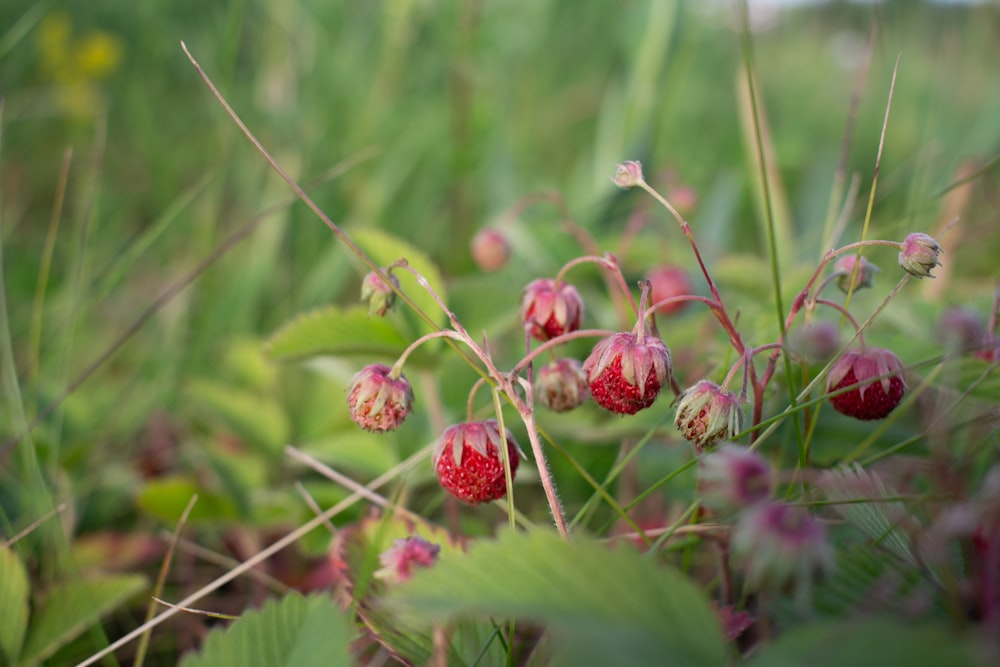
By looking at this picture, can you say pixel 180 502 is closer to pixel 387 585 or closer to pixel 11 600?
pixel 11 600

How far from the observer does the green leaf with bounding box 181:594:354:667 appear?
0.61 meters

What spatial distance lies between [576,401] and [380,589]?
0.30 meters

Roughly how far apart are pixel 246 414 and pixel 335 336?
1.45 ft

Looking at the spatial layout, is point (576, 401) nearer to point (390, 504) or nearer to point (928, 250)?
point (390, 504)

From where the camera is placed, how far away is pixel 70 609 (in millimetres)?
987

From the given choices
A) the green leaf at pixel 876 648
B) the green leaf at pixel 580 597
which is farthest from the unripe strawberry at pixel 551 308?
the green leaf at pixel 876 648

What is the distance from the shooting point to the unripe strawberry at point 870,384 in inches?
30.2

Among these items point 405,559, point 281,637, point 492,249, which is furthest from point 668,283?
point 281,637

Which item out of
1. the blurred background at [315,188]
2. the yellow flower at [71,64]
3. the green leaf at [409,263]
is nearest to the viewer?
the green leaf at [409,263]

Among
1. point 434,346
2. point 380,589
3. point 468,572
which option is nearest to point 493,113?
point 434,346

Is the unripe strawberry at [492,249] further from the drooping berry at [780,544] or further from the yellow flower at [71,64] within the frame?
the yellow flower at [71,64]

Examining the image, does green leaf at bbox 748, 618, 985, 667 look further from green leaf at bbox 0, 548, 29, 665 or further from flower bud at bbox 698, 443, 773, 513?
green leaf at bbox 0, 548, 29, 665

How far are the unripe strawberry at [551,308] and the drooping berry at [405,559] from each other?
35 centimetres

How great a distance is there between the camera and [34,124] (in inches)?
106
